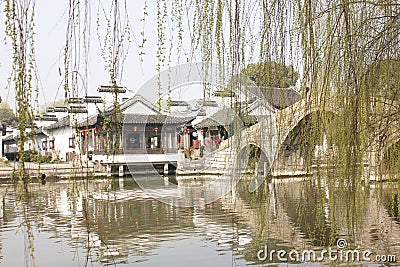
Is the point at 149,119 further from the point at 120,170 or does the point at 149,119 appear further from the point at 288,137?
the point at 288,137

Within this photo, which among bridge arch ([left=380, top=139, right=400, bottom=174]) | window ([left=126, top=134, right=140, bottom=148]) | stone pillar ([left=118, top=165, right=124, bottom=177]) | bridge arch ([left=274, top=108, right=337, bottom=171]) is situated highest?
window ([left=126, top=134, right=140, bottom=148])

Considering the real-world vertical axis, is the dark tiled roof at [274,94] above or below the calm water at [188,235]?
above

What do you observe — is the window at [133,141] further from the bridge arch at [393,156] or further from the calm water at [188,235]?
the bridge arch at [393,156]

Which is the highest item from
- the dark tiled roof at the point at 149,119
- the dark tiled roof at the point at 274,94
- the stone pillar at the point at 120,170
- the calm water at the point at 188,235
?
the dark tiled roof at the point at 149,119

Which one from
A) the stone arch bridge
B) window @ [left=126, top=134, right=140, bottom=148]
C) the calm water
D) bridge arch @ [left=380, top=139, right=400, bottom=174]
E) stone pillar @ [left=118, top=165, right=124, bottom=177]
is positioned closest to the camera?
the stone arch bridge

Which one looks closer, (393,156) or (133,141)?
(393,156)

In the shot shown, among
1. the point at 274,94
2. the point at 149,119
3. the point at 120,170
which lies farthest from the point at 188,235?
the point at 149,119

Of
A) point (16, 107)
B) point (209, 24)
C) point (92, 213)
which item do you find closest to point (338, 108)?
point (209, 24)

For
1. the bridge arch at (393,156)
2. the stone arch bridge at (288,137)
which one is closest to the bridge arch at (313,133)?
the stone arch bridge at (288,137)

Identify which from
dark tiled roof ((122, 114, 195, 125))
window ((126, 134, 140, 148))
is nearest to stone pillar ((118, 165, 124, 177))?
window ((126, 134, 140, 148))

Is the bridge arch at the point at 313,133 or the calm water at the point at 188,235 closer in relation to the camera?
the bridge arch at the point at 313,133

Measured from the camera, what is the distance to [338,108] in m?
2.25

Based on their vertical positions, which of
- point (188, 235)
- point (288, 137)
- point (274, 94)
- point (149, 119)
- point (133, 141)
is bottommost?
point (188, 235)

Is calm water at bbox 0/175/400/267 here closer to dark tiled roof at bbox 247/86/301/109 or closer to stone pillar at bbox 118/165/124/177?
dark tiled roof at bbox 247/86/301/109
